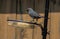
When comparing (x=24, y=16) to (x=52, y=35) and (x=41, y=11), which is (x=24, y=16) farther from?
(x=52, y=35)

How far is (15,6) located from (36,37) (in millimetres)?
389

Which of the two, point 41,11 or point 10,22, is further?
point 41,11

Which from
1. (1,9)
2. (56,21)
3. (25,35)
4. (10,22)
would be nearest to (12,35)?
(25,35)

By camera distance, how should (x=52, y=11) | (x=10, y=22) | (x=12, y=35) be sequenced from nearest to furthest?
(x=10, y=22) → (x=52, y=11) → (x=12, y=35)

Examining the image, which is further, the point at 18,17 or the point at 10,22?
the point at 18,17

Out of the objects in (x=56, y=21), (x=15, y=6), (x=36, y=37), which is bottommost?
(x=36, y=37)

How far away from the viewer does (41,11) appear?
229cm

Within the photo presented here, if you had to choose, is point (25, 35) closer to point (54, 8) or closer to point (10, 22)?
point (54, 8)

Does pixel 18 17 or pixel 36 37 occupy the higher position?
pixel 18 17

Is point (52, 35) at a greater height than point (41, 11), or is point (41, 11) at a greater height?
point (41, 11)

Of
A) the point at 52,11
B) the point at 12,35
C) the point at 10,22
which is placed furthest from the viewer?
the point at 12,35

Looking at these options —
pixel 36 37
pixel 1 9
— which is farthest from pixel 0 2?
pixel 36 37

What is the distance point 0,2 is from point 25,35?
439mm

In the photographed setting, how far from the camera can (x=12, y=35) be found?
2.43 m
